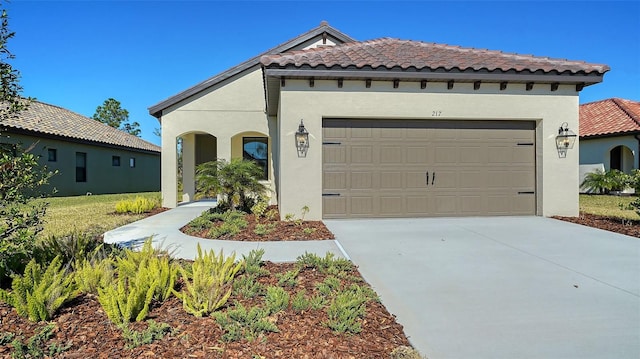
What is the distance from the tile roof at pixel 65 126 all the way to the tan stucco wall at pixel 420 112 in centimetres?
1420

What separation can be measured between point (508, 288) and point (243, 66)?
38.4 ft

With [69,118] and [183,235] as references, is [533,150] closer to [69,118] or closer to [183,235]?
[183,235]

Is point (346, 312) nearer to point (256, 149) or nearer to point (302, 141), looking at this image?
point (302, 141)

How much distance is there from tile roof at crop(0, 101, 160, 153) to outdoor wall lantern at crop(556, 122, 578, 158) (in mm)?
20181

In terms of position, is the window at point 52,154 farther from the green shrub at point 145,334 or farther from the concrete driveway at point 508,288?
the green shrub at point 145,334

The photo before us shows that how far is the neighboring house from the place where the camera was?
687 inches

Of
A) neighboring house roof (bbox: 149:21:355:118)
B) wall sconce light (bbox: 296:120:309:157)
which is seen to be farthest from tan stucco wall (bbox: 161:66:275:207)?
wall sconce light (bbox: 296:120:309:157)

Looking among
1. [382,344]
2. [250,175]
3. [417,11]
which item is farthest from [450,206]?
[382,344]

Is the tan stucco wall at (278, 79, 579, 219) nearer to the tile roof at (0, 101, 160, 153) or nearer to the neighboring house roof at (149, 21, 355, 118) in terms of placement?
the neighboring house roof at (149, 21, 355, 118)

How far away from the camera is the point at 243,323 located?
302 centimetres

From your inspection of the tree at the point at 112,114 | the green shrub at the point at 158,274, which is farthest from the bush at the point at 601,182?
the tree at the point at 112,114

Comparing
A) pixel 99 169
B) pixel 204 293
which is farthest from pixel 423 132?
pixel 99 169

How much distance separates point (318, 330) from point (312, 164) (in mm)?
5888

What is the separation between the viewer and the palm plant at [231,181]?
9.41 meters
